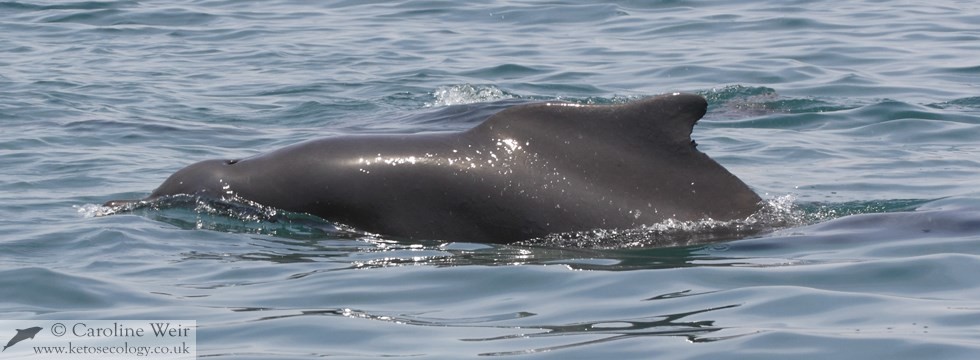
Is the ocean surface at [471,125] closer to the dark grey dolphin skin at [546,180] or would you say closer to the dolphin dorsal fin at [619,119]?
the dark grey dolphin skin at [546,180]

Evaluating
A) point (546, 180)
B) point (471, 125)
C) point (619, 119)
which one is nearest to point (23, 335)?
point (546, 180)

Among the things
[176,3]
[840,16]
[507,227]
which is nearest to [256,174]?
[507,227]

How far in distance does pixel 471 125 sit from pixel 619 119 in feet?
18.1

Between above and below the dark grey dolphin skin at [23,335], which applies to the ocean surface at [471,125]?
above

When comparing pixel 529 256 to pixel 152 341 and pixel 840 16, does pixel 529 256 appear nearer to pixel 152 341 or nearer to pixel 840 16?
pixel 152 341

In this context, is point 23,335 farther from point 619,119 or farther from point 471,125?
point 471,125

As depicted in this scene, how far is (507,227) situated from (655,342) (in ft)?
8.59

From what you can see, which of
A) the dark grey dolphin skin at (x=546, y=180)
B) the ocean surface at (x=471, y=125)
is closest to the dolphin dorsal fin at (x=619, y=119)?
the dark grey dolphin skin at (x=546, y=180)

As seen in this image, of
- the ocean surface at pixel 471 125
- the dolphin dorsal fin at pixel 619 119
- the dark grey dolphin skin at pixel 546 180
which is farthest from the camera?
the dark grey dolphin skin at pixel 546 180

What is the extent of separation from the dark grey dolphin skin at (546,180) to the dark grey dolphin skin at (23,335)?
2.61 meters

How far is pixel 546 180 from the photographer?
9.34 m

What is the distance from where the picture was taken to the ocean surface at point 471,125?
7.25 meters

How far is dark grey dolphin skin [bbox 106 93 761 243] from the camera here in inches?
366

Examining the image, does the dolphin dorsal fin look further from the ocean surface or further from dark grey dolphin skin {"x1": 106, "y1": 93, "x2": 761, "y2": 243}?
the ocean surface
